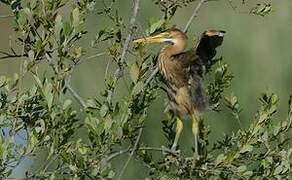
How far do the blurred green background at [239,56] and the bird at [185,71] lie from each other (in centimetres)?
189

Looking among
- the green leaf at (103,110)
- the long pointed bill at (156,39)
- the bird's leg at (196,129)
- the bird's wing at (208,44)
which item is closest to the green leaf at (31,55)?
the green leaf at (103,110)

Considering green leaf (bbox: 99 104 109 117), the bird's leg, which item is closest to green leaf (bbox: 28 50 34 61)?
green leaf (bbox: 99 104 109 117)

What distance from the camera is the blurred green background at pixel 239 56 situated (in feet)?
16.1

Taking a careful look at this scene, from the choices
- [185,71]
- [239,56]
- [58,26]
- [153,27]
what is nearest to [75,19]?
[58,26]

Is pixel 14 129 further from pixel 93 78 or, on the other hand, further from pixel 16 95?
pixel 93 78

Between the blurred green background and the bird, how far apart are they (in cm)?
189

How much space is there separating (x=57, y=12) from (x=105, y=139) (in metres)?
0.37

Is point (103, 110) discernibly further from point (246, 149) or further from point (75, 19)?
point (246, 149)

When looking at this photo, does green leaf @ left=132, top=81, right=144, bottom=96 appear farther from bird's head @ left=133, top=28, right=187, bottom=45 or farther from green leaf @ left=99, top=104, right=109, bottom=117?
bird's head @ left=133, top=28, right=187, bottom=45

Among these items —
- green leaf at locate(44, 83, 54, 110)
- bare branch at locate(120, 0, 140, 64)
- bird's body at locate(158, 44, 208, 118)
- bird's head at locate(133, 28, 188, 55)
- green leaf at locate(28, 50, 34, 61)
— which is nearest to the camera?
green leaf at locate(44, 83, 54, 110)

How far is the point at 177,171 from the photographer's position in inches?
92.1

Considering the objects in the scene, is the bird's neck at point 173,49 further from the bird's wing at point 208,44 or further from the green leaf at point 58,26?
the green leaf at point 58,26

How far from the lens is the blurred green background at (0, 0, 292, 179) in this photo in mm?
4922

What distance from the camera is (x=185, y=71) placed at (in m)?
2.84
